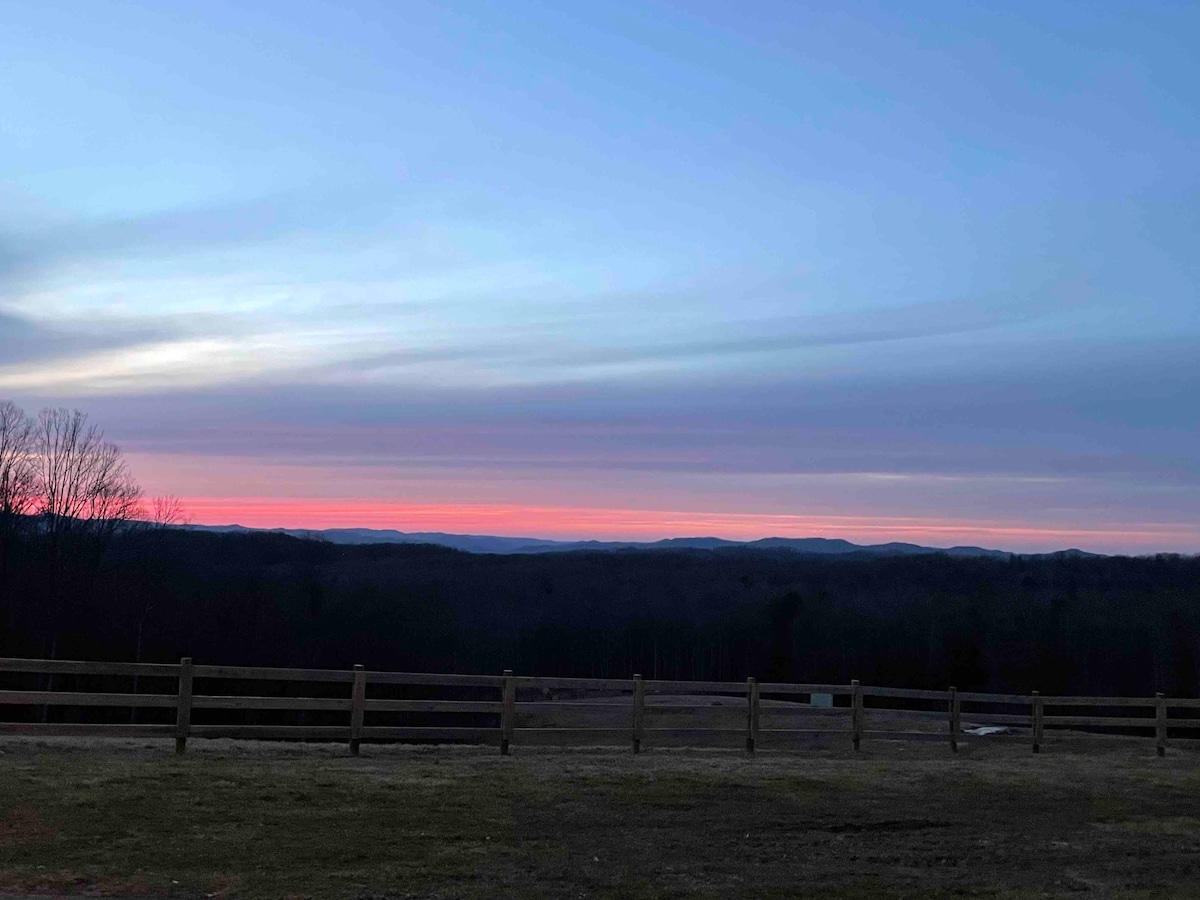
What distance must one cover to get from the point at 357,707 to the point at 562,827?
530 cm

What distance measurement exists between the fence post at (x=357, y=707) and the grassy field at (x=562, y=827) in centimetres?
30

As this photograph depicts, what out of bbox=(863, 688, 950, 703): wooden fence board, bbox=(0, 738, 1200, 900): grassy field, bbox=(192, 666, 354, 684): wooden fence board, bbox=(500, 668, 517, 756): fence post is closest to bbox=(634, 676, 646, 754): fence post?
bbox=(0, 738, 1200, 900): grassy field

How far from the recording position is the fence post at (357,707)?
14.7 metres

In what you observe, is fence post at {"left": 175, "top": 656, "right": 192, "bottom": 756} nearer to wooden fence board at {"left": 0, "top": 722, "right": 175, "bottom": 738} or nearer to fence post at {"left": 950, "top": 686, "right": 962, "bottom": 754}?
wooden fence board at {"left": 0, "top": 722, "right": 175, "bottom": 738}

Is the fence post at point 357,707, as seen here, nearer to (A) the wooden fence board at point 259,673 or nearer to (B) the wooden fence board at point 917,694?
(A) the wooden fence board at point 259,673

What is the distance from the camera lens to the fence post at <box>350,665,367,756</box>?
14656 mm

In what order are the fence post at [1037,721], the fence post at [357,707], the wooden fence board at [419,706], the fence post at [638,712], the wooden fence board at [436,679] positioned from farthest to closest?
the fence post at [1037,721]
the fence post at [638,712]
the wooden fence board at [436,679]
the wooden fence board at [419,706]
the fence post at [357,707]

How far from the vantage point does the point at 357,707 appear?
14.6m

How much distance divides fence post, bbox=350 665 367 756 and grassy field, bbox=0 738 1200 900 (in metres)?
0.30

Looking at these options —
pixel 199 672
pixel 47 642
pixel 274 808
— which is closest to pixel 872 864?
pixel 274 808

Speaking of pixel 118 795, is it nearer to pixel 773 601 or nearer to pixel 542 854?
pixel 542 854

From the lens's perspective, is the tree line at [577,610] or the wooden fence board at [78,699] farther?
the tree line at [577,610]

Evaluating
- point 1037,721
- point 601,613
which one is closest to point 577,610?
point 601,613

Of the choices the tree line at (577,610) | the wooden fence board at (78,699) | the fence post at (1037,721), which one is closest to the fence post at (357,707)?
the wooden fence board at (78,699)
